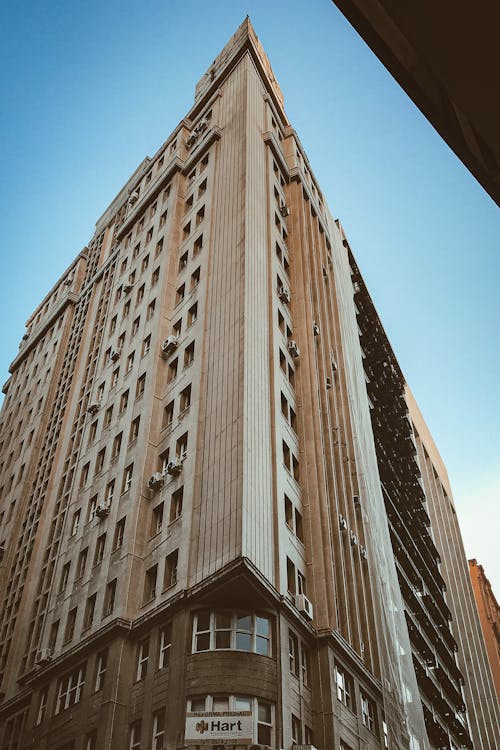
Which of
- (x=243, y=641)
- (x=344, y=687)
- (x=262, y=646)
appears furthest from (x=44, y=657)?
(x=344, y=687)

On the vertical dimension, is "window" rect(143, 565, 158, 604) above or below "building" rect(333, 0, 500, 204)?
above

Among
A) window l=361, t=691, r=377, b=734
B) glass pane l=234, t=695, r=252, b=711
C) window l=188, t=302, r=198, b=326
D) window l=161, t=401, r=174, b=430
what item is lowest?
glass pane l=234, t=695, r=252, b=711

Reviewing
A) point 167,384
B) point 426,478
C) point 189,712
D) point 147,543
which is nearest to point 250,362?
point 167,384

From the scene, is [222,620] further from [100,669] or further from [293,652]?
[100,669]

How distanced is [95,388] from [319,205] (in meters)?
26.4

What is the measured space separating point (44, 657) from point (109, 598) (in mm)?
4691

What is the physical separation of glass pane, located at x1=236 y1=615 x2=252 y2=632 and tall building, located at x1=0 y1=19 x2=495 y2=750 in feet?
0.25

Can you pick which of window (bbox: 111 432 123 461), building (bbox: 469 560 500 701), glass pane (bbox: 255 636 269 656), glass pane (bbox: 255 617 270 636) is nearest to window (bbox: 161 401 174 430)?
window (bbox: 111 432 123 461)

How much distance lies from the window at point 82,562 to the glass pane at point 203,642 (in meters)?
11.4

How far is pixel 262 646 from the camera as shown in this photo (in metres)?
24.9

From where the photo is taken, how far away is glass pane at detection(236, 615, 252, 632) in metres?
25.2

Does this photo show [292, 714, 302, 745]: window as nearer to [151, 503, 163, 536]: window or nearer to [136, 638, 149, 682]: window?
[136, 638, 149, 682]: window

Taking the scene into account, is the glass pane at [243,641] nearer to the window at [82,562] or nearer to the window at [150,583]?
the window at [150,583]

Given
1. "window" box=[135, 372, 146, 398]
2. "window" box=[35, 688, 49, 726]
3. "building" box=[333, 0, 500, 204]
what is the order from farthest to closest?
"window" box=[135, 372, 146, 398], "window" box=[35, 688, 49, 726], "building" box=[333, 0, 500, 204]
